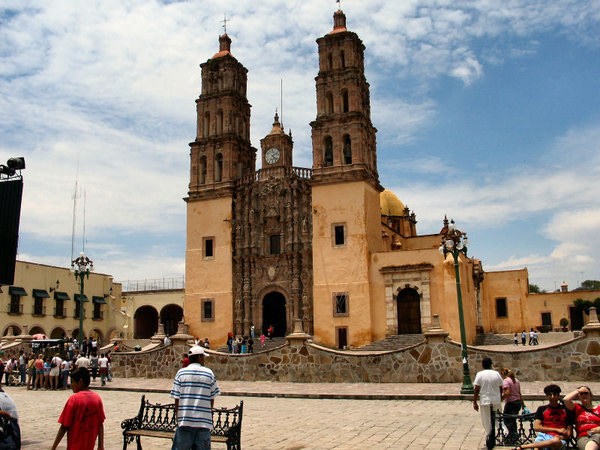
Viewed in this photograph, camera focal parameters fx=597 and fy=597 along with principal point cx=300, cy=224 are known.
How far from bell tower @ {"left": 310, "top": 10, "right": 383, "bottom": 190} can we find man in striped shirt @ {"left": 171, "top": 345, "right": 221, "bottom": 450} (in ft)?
87.0

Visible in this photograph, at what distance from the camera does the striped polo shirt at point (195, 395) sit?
19.1ft

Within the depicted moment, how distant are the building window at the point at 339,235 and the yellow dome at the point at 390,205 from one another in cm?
1289

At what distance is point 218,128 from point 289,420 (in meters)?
27.1

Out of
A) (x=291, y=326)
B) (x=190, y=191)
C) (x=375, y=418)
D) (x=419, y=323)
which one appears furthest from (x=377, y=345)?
(x=375, y=418)

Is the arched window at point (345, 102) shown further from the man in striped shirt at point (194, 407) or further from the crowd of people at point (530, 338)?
the man in striped shirt at point (194, 407)

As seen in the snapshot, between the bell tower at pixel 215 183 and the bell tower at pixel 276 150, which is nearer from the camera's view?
the bell tower at pixel 215 183

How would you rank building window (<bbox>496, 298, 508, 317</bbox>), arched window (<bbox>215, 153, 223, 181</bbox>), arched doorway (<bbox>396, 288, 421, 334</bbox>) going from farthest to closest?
building window (<bbox>496, 298, 508, 317</bbox>), arched window (<bbox>215, 153, 223, 181</bbox>), arched doorway (<bbox>396, 288, 421, 334</bbox>)

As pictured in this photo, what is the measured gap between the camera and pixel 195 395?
5.89m

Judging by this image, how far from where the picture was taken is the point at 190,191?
35.9 meters

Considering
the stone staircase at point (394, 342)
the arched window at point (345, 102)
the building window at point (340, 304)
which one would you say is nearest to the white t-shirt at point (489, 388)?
the stone staircase at point (394, 342)

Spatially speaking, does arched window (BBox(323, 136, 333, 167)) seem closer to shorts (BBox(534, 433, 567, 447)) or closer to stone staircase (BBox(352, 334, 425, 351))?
stone staircase (BBox(352, 334, 425, 351))

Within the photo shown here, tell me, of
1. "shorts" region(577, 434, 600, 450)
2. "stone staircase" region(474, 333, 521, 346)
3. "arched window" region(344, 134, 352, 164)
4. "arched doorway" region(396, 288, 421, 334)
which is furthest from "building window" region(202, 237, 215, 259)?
"shorts" region(577, 434, 600, 450)

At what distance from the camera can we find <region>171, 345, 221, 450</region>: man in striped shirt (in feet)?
19.0

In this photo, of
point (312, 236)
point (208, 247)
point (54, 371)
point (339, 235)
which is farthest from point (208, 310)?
point (54, 371)
